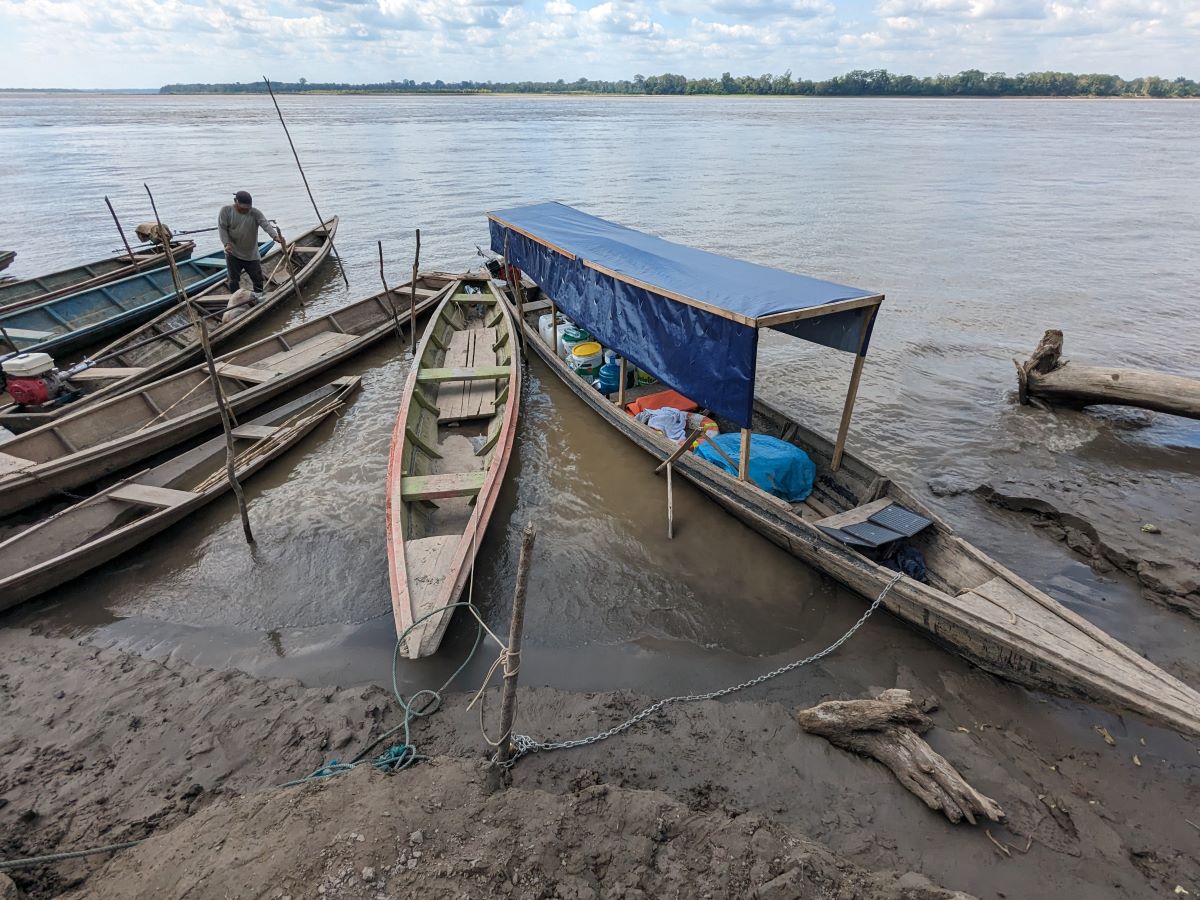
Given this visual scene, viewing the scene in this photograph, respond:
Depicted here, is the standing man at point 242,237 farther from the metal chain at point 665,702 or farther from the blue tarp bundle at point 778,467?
the metal chain at point 665,702

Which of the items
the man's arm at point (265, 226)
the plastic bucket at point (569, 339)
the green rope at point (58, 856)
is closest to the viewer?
the green rope at point (58, 856)

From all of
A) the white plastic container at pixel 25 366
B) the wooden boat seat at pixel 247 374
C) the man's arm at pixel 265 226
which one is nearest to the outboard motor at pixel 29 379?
the white plastic container at pixel 25 366

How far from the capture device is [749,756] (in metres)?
4.75

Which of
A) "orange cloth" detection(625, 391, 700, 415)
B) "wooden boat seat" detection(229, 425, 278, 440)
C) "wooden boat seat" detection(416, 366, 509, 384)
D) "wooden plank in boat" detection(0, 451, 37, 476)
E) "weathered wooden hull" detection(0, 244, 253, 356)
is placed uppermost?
"weathered wooden hull" detection(0, 244, 253, 356)

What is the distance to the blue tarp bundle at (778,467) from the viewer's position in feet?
23.5

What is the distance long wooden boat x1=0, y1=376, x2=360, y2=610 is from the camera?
6.25 metres

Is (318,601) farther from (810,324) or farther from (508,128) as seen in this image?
(508,128)

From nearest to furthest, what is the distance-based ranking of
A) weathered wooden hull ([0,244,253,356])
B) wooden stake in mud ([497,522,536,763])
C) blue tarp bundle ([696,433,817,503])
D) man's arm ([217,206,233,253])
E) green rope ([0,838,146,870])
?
green rope ([0,838,146,870]), wooden stake in mud ([497,522,536,763]), blue tarp bundle ([696,433,817,503]), weathered wooden hull ([0,244,253,356]), man's arm ([217,206,233,253])

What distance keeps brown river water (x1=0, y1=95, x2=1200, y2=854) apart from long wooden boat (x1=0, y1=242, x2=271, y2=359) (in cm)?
282

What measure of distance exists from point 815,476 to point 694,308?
272cm

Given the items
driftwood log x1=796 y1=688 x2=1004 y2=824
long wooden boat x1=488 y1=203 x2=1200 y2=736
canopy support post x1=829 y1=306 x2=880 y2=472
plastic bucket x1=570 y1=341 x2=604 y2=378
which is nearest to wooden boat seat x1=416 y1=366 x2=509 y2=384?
plastic bucket x1=570 y1=341 x2=604 y2=378

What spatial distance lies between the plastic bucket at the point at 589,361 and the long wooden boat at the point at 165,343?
23.9 ft

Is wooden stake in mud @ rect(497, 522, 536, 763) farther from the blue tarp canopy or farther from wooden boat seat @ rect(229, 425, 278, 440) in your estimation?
wooden boat seat @ rect(229, 425, 278, 440)

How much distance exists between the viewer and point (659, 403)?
9.13 metres
